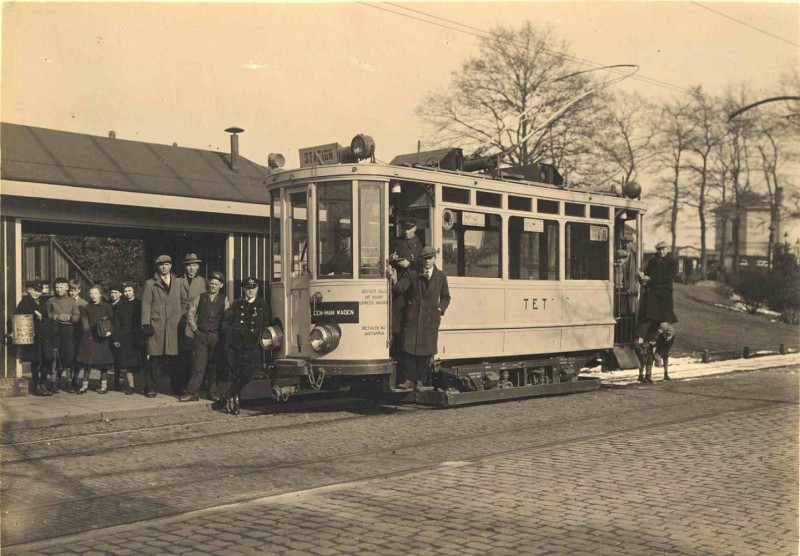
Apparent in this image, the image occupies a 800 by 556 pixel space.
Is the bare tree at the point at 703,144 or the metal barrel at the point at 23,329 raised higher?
the bare tree at the point at 703,144

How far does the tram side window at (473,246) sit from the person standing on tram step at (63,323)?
5.28 metres

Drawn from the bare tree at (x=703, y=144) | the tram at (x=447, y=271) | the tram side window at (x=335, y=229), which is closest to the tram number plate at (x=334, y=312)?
the tram at (x=447, y=271)

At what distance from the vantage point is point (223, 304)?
→ 37.9ft

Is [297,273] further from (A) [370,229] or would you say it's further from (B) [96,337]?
(B) [96,337]

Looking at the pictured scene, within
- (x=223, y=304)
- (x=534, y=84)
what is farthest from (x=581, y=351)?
(x=534, y=84)

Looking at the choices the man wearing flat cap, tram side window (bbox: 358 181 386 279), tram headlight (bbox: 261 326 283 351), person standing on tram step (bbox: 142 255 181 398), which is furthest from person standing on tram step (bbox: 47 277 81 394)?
the man wearing flat cap

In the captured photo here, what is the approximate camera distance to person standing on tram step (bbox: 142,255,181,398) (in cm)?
1188

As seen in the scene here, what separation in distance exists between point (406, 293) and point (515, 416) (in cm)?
198

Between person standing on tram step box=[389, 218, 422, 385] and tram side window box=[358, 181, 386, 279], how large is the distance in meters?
0.29

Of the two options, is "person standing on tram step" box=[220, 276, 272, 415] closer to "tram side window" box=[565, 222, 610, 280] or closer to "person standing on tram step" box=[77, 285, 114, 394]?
A: "person standing on tram step" box=[77, 285, 114, 394]

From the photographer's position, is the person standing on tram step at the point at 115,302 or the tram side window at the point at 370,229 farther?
the person standing on tram step at the point at 115,302

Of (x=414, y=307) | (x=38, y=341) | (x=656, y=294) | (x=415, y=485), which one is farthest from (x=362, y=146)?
(x=656, y=294)

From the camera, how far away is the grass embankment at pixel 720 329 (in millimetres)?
23859

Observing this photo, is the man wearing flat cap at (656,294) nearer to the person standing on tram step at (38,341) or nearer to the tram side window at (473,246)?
the tram side window at (473,246)
